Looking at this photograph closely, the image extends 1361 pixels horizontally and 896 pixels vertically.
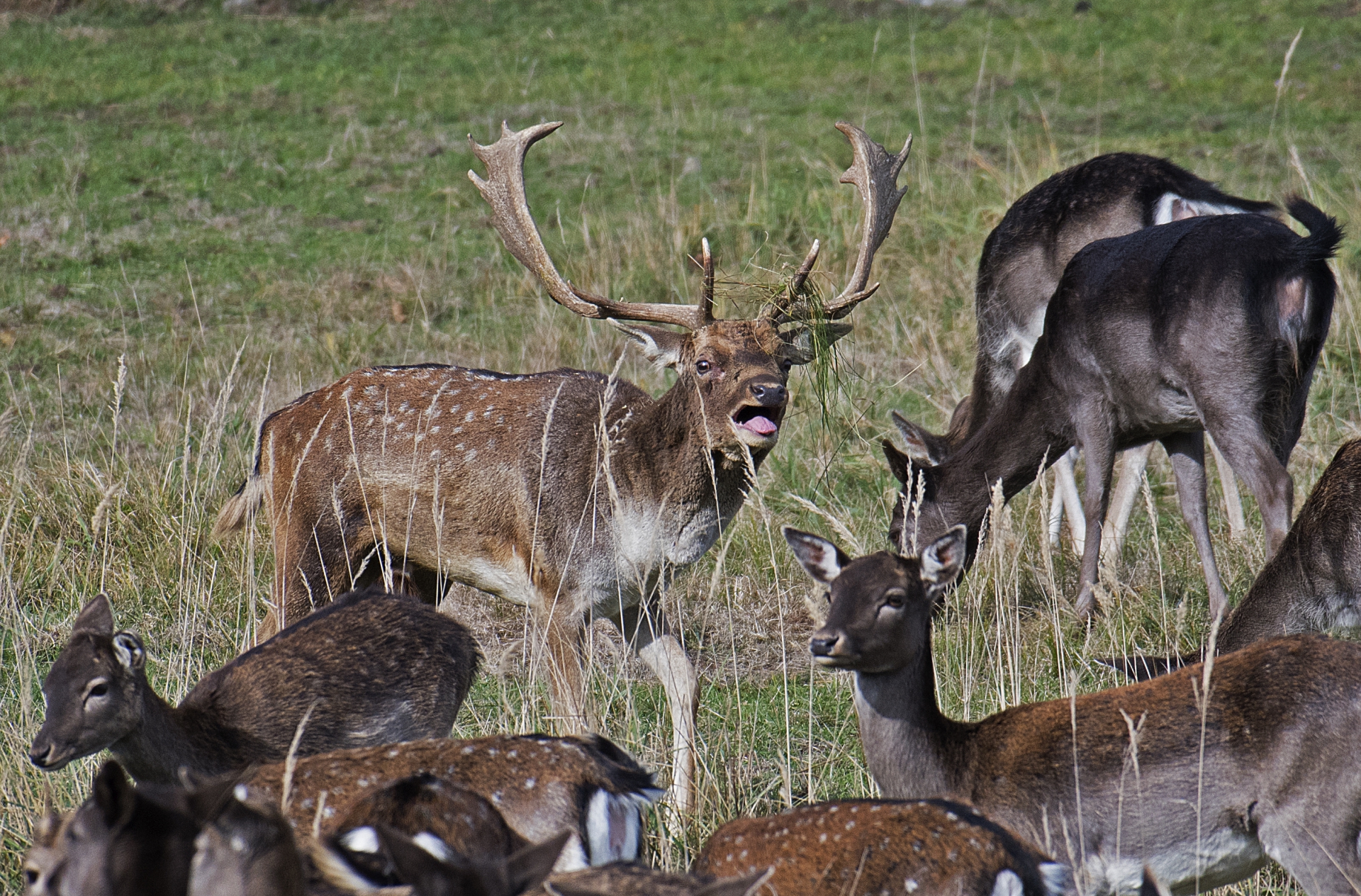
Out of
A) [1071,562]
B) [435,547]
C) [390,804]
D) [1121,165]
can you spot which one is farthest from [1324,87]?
[390,804]

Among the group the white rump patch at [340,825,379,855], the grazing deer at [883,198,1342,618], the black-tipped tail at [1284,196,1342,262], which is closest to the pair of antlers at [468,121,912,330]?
the grazing deer at [883,198,1342,618]

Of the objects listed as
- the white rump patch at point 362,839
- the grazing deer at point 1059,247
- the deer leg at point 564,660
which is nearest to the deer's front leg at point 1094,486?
the grazing deer at point 1059,247

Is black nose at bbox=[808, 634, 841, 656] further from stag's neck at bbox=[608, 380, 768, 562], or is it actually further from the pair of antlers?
the pair of antlers

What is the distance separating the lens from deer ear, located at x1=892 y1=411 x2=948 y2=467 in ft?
23.0

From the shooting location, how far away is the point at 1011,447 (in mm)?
6730

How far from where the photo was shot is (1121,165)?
304 inches

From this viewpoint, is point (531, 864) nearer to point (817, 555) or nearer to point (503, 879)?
point (503, 879)

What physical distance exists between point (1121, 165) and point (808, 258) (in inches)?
108

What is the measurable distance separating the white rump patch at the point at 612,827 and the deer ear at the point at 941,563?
107 centimetres

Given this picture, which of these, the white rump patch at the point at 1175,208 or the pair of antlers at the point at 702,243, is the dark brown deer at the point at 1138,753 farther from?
the white rump patch at the point at 1175,208

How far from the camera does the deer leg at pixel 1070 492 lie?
7.60 meters

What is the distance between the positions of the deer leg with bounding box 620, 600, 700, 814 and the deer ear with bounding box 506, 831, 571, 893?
2336 millimetres

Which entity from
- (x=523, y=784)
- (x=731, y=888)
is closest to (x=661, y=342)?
(x=523, y=784)

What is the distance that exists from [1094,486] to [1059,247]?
1863mm
